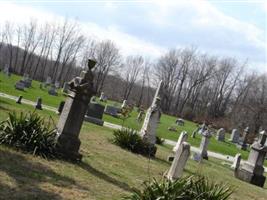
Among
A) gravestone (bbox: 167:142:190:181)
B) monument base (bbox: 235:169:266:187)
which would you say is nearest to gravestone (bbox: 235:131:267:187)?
monument base (bbox: 235:169:266:187)

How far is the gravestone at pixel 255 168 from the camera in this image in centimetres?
1845

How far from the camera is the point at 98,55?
8606 cm

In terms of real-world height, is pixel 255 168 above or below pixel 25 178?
above

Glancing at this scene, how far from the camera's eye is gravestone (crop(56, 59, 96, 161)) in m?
10.7

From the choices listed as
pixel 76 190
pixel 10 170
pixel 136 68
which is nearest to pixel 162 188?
pixel 76 190

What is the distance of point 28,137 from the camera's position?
10422 mm

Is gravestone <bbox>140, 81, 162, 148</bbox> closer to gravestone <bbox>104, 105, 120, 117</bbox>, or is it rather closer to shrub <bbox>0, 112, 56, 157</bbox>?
shrub <bbox>0, 112, 56, 157</bbox>

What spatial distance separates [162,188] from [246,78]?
79487 mm

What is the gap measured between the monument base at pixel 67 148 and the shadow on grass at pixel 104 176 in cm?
28

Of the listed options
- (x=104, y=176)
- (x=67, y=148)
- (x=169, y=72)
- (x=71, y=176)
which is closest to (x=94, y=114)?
(x=67, y=148)

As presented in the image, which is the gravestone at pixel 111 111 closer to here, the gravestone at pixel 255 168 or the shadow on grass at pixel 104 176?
the gravestone at pixel 255 168

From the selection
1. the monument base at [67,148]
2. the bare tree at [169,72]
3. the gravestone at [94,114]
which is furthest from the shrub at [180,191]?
the bare tree at [169,72]

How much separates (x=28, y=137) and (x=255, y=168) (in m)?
11.6

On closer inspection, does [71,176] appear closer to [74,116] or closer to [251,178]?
[74,116]
